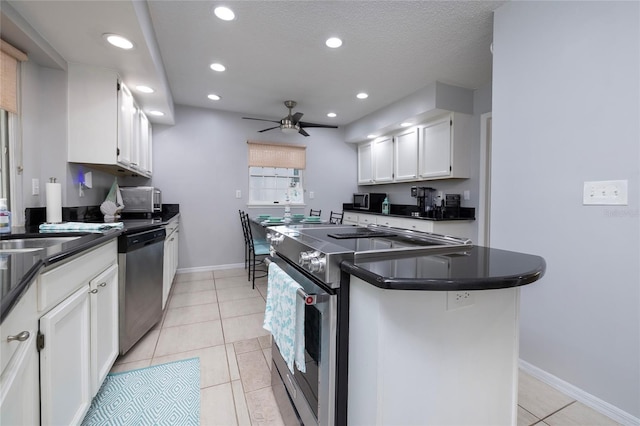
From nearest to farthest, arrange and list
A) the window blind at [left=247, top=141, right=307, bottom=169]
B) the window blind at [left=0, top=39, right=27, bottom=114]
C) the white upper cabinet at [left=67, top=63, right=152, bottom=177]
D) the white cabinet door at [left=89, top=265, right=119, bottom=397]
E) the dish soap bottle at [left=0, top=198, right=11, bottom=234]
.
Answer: the white cabinet door at [left=89, top=265, right=119, bottom=397] → the dish soap bottle at [left=0, top=198, right=11, bottom=234] → the window blind at [left=0, top=39, right=27, bottom=114] → the white upper cabinet at [left=67, top=63, right=152, bottom=177] → the window blind at [left=247, top=141, right=307, bottom=169]

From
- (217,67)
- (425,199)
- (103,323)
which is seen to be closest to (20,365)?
(103,323)

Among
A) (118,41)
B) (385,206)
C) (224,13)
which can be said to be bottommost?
(385,206)

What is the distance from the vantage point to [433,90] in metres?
3.32

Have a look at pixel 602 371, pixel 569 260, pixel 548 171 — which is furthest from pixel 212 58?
pixel 602 371

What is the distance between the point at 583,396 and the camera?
161 centimetres

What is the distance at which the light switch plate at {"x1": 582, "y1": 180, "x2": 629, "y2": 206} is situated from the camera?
4.76 ft

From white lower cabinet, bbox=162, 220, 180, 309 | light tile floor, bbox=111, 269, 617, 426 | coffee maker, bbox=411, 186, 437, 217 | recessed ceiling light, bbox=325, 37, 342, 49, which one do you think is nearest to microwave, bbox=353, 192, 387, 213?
coffee maker, bbox=411, 186, 437, 217

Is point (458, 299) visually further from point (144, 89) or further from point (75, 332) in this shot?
point (144, 89)

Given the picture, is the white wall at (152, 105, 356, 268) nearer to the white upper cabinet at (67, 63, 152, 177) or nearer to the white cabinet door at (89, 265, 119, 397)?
the white upper cabinet at (67, 63, 152, 177)

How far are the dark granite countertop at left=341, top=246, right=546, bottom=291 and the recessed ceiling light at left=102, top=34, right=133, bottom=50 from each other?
7.27 ft

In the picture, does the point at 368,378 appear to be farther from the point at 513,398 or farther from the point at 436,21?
the point at 436,21

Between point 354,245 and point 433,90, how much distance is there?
291cm

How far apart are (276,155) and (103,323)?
11.7ft

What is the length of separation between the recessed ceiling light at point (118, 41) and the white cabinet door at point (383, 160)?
3.53m
